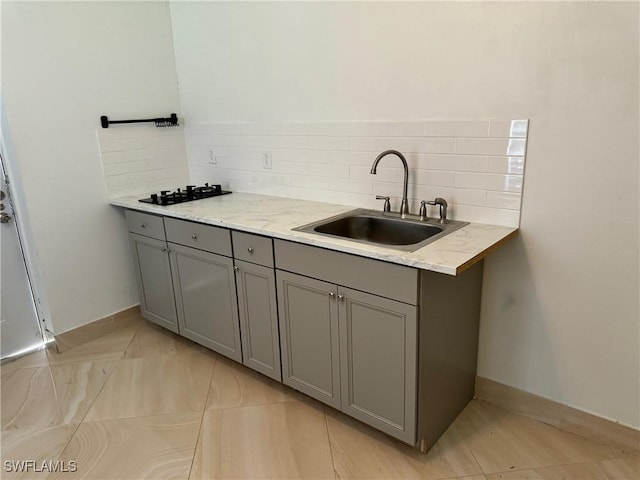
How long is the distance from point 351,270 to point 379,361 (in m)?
0.40

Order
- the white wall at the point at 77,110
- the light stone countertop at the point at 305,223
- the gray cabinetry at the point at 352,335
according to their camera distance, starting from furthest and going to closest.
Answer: the white wall at the point at 77,110, the gray cabinetry at the point at 352,335, the light stone countertop at the point at 305,223

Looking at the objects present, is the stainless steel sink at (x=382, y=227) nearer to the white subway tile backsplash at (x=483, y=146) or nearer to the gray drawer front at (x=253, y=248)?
the gray drawer front at (x=253, y=248)

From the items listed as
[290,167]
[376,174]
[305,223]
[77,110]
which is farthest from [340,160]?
[77,110]

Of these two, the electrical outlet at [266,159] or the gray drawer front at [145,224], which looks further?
the electrical outlet at [266,159]

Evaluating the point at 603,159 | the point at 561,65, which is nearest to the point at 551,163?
the point at 603,159

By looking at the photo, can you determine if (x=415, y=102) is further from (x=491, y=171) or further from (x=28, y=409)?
(x=28, y=409)

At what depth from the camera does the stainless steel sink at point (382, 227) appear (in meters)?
2.16

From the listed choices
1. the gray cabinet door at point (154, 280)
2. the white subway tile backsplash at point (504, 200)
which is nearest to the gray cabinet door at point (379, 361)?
the white subway tile backsplash at point (504, 200)

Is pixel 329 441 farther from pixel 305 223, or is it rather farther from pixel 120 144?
pixel 120 144

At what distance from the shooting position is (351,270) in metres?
1.90

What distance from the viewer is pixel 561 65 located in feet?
5.90

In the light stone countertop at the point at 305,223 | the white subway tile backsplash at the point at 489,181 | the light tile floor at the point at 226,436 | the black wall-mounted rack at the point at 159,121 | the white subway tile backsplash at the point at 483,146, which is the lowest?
the light tile floor at the point at 226,436

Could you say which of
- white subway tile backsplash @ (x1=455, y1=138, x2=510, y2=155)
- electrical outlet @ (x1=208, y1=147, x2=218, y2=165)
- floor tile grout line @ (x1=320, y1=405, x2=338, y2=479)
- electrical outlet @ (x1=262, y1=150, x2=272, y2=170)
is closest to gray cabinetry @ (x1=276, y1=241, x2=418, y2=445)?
floor tile grout line @ (x1=320, y1=405, x2=338, y2=479)

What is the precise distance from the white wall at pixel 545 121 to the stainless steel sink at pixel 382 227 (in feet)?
1.14
